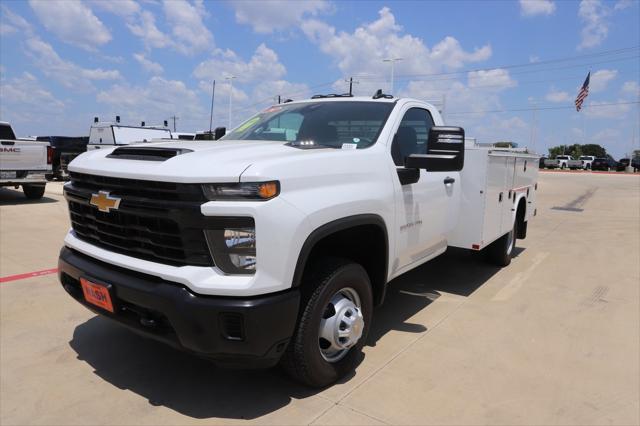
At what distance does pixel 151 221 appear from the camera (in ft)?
8.58

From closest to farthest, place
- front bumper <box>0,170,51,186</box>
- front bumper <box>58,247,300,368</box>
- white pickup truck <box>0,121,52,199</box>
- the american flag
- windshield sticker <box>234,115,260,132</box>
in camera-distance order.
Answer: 1. front bumper <box>58,247,300,368</box>
2. windshield sticker <box>234,115,260,132</box>
3. white pickup truck <box>0,121,52,199</box>
4. front bumper <box>0,170,51,186</box>
5. the american flag

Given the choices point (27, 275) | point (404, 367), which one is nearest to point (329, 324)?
point (404, 367)

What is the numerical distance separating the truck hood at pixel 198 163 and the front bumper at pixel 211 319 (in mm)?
580

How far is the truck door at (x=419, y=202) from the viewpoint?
3619 mm

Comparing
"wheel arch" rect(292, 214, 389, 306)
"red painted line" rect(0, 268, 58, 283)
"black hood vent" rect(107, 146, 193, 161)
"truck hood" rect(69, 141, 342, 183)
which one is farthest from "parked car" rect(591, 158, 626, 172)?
"black hood vent" rect(107, 146, 193, 161)

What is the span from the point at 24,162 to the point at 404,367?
11147 millimetres

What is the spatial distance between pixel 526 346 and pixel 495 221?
1748 millimetres

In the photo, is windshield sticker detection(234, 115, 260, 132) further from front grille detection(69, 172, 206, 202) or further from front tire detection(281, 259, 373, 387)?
front tire detection(281, 259, 373, 387)

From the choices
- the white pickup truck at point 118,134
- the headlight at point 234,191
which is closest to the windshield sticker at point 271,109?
the headlight at point 234,191

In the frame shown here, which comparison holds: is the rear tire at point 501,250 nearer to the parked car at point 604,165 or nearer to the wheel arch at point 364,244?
the wheel arch at point 364,244

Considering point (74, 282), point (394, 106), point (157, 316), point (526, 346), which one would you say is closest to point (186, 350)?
point (157, 316)

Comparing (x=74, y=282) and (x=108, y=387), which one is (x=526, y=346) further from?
(x=74, y=282)

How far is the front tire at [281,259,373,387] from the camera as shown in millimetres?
2793

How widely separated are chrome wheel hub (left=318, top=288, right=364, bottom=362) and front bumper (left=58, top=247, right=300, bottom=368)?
44cm
